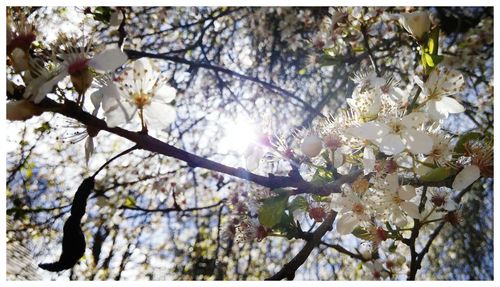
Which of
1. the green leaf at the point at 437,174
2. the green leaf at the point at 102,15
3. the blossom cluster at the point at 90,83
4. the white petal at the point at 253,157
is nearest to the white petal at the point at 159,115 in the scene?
the blossom cluster at the point at 90,83

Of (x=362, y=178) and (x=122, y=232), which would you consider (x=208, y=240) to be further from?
(x=362, y=178)

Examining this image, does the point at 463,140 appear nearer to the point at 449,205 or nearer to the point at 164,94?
the point at 449,205

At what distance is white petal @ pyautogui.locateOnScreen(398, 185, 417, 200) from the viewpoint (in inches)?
Result: 36.0

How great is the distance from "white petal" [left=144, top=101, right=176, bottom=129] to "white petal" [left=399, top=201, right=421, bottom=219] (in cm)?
52

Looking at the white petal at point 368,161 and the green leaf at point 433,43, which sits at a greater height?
the green leaf at point 433,43

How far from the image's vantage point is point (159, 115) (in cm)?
76

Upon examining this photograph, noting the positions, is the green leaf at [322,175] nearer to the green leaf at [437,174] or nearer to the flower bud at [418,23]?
the green leaf at [437,174]

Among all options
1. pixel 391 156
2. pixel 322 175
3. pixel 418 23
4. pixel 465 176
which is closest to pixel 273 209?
pixel 322 175

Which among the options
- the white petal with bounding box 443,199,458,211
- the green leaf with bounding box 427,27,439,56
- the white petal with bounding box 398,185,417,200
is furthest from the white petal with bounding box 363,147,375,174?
the white petal with bounding box 443,199,458,211

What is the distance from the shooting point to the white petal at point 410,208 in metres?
0.95

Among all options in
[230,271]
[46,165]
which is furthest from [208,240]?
[46,165]

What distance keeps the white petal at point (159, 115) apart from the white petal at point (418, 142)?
16.4 inches

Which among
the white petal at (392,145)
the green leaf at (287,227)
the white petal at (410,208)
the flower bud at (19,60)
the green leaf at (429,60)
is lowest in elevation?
the green leaf at (287,227)

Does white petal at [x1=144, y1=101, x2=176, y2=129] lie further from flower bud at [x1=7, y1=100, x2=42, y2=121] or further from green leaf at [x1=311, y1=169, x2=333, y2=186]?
green leaf at [x1=311, y1=169, x2=333, y2=186]
